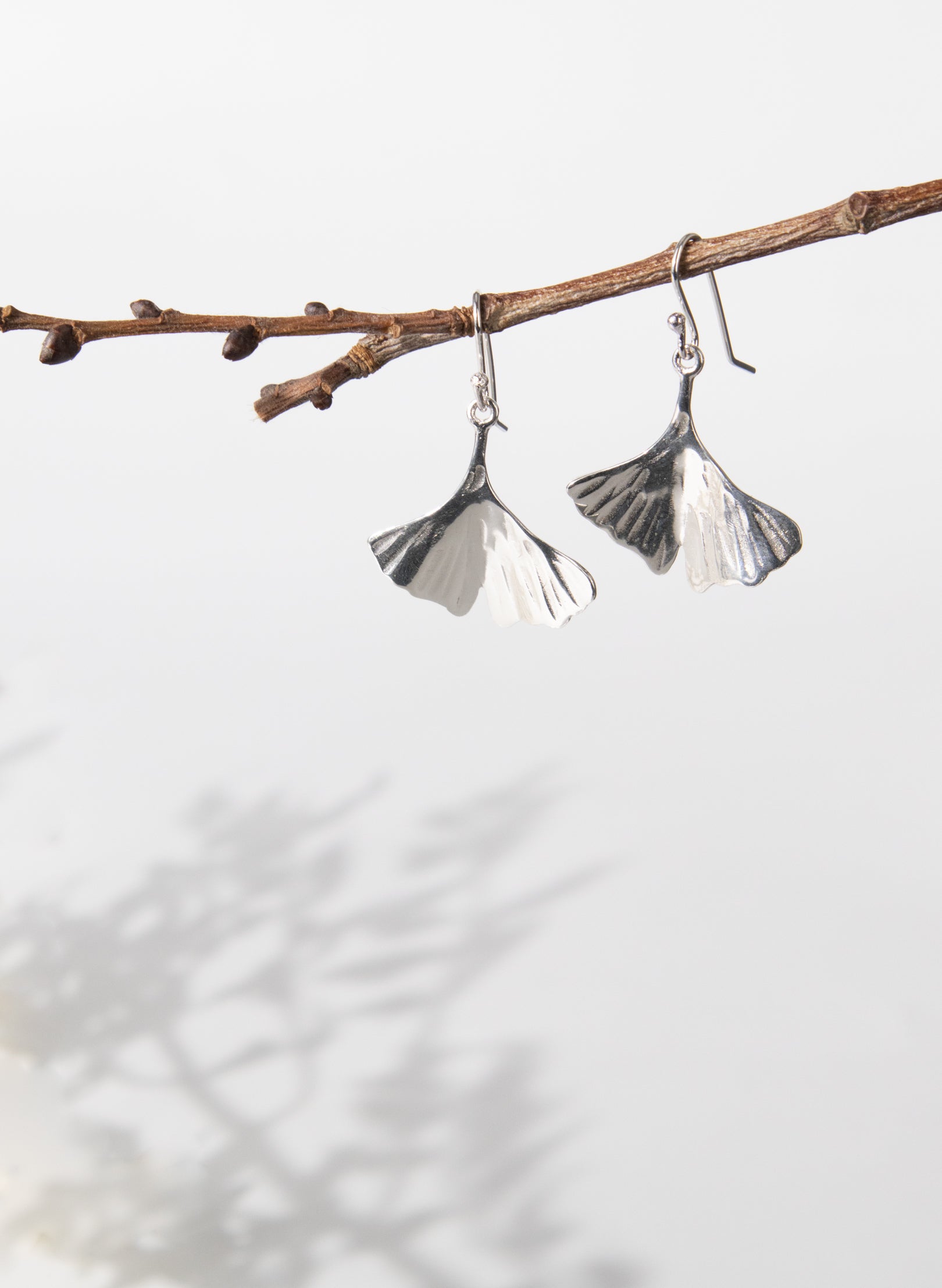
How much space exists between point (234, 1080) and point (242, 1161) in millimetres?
73

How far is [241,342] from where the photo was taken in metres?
0.43

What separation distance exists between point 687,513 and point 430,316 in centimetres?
14

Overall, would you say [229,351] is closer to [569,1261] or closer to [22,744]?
[569,1261]

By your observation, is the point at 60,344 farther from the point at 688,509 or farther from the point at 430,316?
the point at 688,509

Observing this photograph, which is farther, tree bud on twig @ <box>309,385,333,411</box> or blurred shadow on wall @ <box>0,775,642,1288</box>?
blurred shadow on wall @ <box>0,775,642,1288</box>

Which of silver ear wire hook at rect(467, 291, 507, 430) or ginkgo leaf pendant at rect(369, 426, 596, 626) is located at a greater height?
silver ear wire hook at rect(467, 291, 507, 430)

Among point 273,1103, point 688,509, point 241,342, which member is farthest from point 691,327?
point 273,1103

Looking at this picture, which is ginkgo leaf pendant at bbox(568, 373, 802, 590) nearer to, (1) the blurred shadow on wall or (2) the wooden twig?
(2) the wooden twig

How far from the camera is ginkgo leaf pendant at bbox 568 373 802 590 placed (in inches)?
20.1

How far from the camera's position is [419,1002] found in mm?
1238

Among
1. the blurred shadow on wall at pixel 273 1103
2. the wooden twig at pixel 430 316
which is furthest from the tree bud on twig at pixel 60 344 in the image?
the blurred shadow on wall at pixel 273 1103

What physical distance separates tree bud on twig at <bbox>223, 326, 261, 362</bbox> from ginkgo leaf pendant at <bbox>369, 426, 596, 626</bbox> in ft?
0.35

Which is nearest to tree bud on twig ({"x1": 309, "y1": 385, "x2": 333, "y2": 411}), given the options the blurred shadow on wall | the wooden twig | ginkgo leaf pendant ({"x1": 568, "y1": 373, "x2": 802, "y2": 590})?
the wooden twig

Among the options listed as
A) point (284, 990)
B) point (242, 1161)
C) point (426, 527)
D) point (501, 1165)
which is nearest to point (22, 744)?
point (284, 990)
